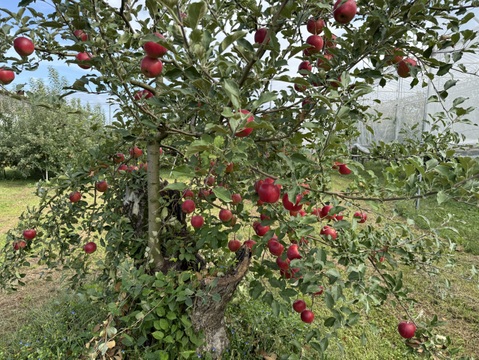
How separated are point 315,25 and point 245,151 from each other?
1.80 feet

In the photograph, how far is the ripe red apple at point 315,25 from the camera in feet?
4.00

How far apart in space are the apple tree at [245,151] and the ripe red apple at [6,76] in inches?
0.5

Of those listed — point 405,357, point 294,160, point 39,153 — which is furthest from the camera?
point 39,153

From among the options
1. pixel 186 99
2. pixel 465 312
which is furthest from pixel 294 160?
pixel 465 312

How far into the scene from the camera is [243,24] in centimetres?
141

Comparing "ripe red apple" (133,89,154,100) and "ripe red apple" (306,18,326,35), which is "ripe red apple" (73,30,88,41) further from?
"ripe red apple" (306,18,326,35)

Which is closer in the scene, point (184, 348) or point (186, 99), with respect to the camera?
point (186, 99)

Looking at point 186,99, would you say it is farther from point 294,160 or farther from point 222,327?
point 222,327

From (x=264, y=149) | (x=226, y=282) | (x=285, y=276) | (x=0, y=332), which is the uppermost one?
(x=264, y=149)

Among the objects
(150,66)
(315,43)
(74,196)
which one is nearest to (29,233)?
(74,196)

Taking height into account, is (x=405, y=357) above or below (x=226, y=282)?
below

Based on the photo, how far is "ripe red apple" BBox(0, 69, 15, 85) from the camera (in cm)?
121

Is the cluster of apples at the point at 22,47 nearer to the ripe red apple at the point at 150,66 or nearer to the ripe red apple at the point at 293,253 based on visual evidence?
the ripe red apple at the point at 150,66

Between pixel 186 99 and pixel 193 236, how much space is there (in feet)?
2.75
